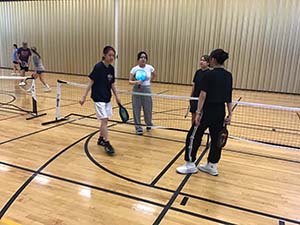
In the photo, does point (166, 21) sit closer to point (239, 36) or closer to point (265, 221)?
point (239, 36)

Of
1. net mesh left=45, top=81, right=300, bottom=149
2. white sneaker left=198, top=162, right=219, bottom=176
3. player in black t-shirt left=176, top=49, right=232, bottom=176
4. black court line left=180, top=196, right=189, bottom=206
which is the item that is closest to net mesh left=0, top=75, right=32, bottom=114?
net mesh left=45, top=81, right=300, bottom=149

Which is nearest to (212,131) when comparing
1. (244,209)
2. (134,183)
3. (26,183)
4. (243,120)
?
(244,209)

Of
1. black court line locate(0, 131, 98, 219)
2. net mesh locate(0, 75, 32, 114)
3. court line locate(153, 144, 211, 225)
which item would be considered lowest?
black court line locate(0, 131, 98, 219)

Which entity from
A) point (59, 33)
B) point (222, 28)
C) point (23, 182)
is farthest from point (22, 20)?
point (23, 182)

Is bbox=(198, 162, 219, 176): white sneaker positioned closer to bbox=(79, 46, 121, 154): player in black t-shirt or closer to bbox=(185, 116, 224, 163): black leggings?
bbox=(185, 116, 224, 163): black leggings

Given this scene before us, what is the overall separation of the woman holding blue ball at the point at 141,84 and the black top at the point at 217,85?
2.14 metres

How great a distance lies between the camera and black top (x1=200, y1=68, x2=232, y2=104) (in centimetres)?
342

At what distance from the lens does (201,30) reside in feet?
45.8

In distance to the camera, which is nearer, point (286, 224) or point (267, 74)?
point (286, 224)

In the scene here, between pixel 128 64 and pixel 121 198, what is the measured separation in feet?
43.8

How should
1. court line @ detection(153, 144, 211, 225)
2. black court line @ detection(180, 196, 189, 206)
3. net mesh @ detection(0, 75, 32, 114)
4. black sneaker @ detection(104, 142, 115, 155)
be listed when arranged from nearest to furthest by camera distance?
court line @ detection(153, 144, 211, 225) < black court line @ detection(180, 196, 189, 206) < black sneaker @ detection(104, 142, 115, 155) < net mesh @ detection(0, 75, 32, 114)

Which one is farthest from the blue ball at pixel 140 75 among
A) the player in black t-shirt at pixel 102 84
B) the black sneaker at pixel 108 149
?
the black sneaker at pixel 108 149

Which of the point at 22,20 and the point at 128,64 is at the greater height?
the point at 22,20

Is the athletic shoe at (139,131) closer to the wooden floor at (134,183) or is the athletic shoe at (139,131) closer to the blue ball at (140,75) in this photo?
the wooden floor at (134,183)
